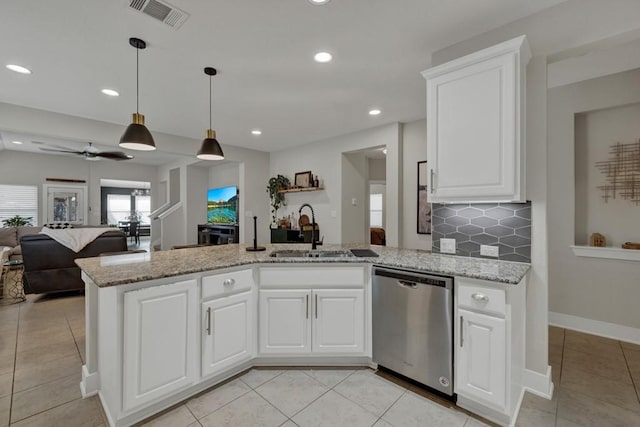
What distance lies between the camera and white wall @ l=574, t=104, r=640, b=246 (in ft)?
9.50

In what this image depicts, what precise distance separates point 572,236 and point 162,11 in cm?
432

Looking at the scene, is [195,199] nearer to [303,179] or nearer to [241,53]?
[303,179]

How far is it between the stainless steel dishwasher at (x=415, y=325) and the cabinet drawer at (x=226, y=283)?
970mm

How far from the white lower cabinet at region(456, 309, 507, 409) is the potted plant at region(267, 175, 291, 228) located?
4842 millimetres

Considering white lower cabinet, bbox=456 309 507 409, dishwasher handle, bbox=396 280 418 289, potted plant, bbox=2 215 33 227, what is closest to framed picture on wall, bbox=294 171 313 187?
dishwasher handle, bbox=396 280 418 289

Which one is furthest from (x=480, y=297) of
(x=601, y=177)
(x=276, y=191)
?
(x=276, y=191)

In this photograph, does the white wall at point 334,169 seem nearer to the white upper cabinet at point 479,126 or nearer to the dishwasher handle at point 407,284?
the white upper cabinet at point 479,126

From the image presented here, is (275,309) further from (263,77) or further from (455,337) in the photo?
(263,77)

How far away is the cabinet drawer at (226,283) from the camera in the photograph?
6.41ft

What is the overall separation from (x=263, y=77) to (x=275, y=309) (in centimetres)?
232

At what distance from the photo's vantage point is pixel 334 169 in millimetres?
5383

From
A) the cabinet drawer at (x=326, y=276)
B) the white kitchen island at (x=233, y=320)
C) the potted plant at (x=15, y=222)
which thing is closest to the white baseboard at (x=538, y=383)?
the white kitchen island at (x=233, y=320)

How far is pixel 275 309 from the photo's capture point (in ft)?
7.36

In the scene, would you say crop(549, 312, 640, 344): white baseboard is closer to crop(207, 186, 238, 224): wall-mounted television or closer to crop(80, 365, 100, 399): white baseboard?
crop(80, 365, 100, 399): white baseboard
